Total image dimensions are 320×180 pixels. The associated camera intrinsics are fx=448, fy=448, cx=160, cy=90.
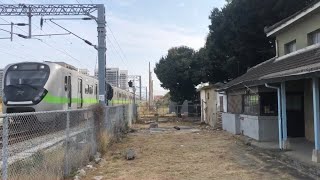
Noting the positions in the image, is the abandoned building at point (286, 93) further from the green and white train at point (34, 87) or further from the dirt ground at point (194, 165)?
the green and white train at point (34, 87)

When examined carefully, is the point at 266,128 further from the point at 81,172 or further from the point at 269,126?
the point at 81,172

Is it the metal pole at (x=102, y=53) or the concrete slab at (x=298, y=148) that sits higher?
the metal pole at (x=102, y=53)

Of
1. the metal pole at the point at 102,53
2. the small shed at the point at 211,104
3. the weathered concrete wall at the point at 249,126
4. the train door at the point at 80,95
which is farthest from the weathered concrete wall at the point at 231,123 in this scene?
the train door at the point at 80,95

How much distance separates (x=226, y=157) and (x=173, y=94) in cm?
3911

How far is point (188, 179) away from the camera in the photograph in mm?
11094

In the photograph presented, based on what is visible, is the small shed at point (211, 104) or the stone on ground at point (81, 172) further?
the small shed at point (211, 104)

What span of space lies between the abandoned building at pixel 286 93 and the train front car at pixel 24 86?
9601mm

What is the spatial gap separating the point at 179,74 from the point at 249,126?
29.3 m

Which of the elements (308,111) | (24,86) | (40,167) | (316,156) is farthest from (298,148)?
(24,86)

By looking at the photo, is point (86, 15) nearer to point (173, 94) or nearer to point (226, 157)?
point (226, 157)

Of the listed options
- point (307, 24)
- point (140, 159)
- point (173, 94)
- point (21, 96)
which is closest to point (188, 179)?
point (140, 159)

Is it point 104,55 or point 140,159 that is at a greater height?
point 104,55

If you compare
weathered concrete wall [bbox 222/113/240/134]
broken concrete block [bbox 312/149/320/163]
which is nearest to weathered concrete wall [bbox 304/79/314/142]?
broken concrete block [bbox 312/149/320/163]

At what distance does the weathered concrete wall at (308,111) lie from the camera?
1788 cm
